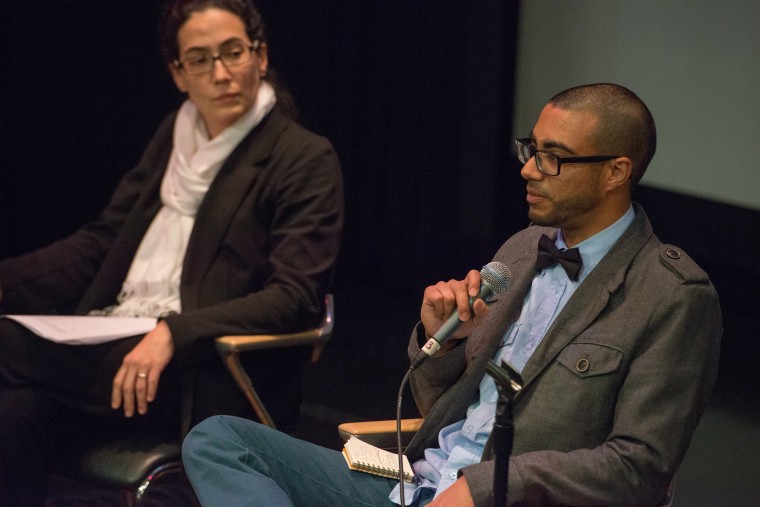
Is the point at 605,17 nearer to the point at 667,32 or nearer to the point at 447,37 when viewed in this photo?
the point at 667,32

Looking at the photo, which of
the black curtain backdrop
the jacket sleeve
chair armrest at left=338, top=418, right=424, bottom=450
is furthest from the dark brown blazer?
the black curtain backdrop

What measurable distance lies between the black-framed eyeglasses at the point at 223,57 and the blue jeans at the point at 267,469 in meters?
1.27

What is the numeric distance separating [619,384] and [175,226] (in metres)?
1.66

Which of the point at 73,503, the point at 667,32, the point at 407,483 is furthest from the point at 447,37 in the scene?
the point at 407,483

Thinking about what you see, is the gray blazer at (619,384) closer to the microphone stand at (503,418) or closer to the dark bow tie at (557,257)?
Result: the dark bow tie at (557,257)

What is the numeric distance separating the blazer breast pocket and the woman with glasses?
105 centimetres

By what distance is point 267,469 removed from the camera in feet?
7.37

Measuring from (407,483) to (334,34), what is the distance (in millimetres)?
3428

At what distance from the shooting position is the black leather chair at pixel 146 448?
269cm

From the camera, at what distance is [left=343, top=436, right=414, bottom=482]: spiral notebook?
230 cm

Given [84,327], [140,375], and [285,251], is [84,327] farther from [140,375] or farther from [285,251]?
[285,251]

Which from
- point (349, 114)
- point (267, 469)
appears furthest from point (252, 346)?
point (349, 114)

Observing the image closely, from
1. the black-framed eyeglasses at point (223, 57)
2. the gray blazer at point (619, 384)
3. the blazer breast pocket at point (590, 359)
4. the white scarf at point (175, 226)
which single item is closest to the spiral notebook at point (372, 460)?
the gray blazer at point (619, 384)

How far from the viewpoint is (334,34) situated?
534 cm
